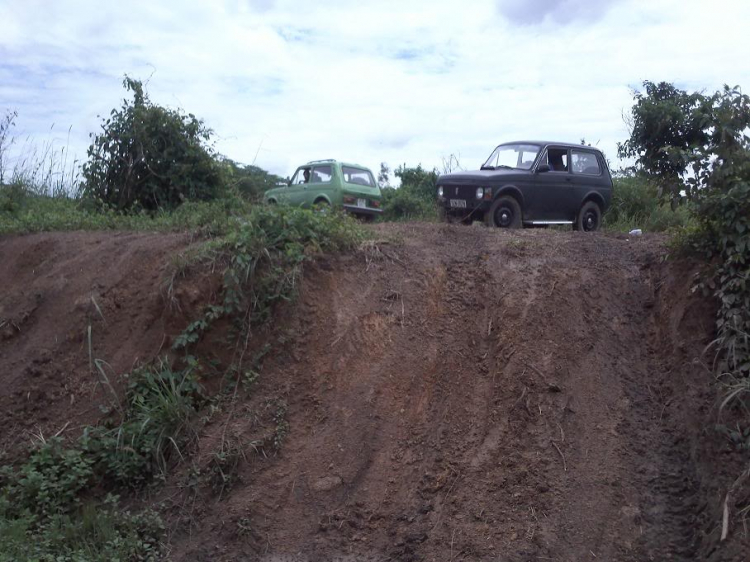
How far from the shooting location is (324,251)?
718cm

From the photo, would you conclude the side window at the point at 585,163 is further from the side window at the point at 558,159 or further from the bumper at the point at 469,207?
the bumper at the point at 469,207

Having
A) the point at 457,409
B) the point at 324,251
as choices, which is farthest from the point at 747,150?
the point at 324,251

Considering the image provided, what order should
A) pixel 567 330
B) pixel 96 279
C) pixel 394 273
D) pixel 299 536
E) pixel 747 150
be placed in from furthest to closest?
pixel 96 279 < pixel 394 273 < pixel 567 330 < pixel 747 150 < pixel 299 536

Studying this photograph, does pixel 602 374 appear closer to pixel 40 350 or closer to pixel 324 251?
pixel 324 251

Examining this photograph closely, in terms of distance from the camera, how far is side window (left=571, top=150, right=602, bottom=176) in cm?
1195

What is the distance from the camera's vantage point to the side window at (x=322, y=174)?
15.1 meters

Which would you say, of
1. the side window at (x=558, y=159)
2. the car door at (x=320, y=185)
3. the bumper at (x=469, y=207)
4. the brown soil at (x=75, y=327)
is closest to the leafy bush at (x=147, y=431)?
the brown soil at (x=75, y=327)

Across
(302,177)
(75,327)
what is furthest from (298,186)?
(75,327)

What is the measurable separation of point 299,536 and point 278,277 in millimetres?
2316

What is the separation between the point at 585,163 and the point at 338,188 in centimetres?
484

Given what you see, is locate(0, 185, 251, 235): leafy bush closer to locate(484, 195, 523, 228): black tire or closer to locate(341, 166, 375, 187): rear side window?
locate(484, 195, 523, 228): black tire

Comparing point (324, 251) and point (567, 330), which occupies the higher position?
point (324, 251)

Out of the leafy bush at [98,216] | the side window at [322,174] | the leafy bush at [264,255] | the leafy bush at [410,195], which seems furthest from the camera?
the leafy bush at [410,195]

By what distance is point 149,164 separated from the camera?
40.4 ft
